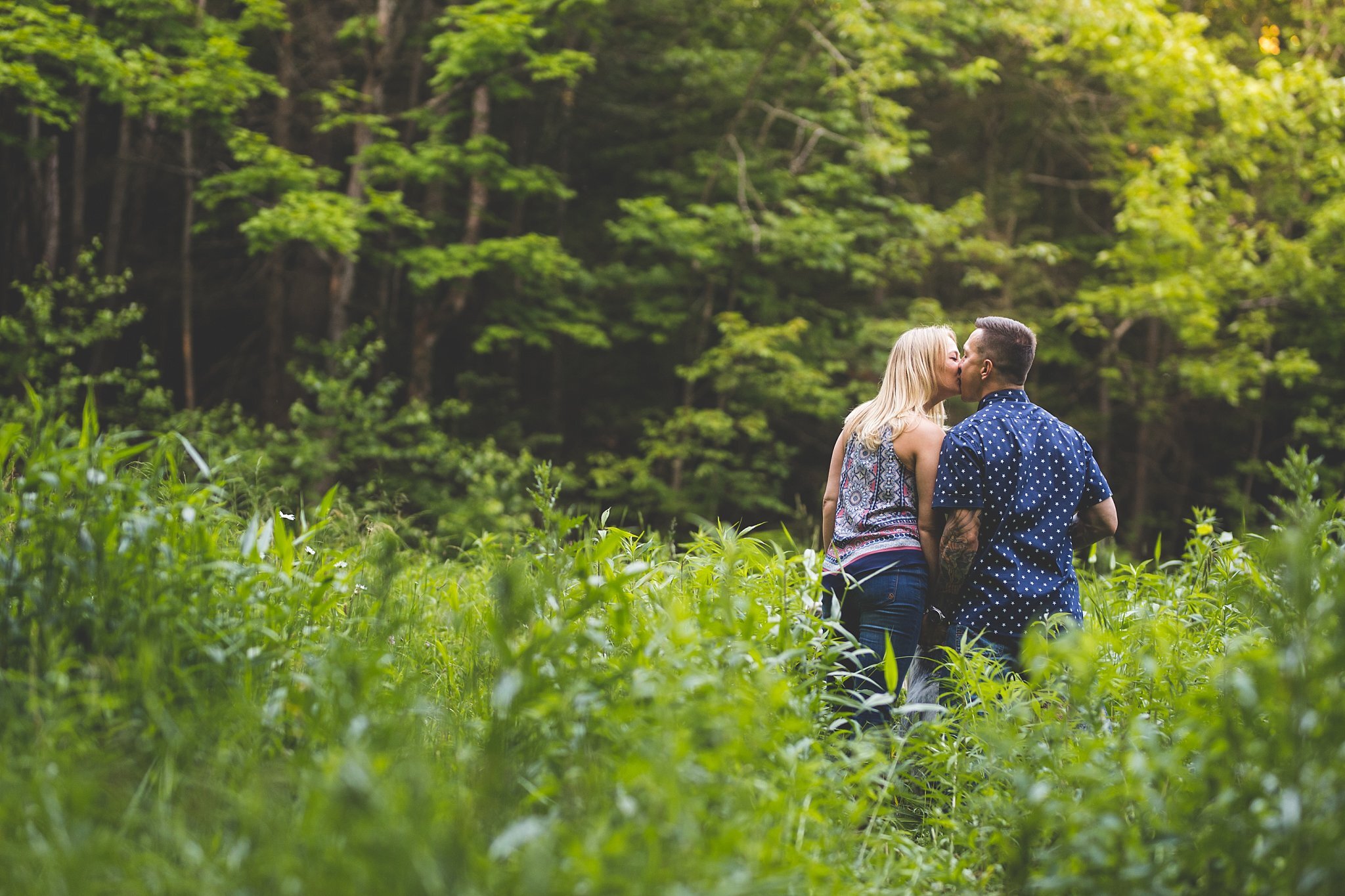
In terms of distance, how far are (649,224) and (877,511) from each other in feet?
28.2

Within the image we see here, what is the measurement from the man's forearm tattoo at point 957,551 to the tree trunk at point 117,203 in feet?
40.8

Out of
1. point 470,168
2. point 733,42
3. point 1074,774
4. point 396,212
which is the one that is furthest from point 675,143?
point 1074,774

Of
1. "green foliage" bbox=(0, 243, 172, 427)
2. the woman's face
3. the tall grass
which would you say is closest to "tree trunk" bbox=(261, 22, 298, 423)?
"green foliage" bbox=(0, 243, 172, 427)

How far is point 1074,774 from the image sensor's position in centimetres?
219

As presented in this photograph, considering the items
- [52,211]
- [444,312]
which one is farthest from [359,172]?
[52,211]

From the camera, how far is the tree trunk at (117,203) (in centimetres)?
1262

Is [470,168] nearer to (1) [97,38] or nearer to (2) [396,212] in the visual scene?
(2) [396,212]

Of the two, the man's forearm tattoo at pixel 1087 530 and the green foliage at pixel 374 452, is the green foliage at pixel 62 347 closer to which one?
the green foliage at pixel 374 452

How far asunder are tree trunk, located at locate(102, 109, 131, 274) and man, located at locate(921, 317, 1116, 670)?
12450 mm

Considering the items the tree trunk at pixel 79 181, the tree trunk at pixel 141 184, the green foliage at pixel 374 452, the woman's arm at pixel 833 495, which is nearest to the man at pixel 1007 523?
the woman's arm at pixel 833 495

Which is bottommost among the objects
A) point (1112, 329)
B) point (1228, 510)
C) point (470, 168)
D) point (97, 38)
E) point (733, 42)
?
point (1228, 510)

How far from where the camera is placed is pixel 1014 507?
344 centimetres

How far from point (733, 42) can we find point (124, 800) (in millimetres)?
12507

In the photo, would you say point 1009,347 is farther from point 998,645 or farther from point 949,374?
point 998,645
